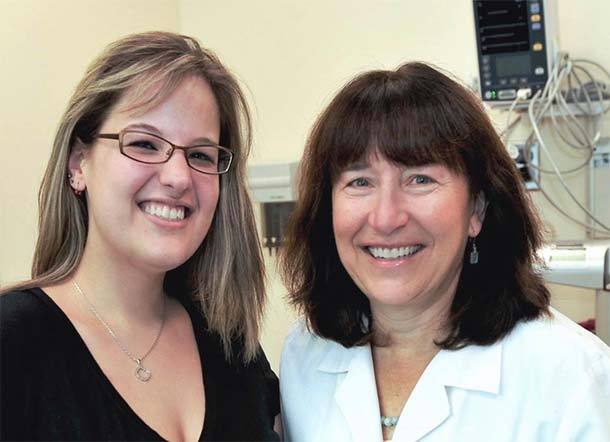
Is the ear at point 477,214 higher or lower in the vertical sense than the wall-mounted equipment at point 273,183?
higher

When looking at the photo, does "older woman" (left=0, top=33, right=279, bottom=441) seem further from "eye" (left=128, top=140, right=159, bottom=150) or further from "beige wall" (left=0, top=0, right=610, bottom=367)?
"beige wall" (left=0, top=0, right=610, bottom=367)

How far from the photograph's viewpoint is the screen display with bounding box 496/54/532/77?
215 cm

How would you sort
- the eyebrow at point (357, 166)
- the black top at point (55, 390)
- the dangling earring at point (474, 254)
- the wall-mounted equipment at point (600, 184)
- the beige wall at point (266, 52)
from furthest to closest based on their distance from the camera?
the wall-mounted equipment at point (600, 184)
the beige wall at point (266, 52)
the dangling earring at point (474, 254)
the eyebrow at point (357, 166)
the black top at point (55, 390)

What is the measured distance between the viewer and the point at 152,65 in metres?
1.14

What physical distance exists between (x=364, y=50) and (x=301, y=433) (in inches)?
68.8

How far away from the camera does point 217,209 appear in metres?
1.34

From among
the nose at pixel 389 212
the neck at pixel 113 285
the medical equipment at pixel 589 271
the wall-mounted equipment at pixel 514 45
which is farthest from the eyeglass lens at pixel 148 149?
the wall-mounted equipment at pixel 514 45

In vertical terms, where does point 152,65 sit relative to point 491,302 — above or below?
above

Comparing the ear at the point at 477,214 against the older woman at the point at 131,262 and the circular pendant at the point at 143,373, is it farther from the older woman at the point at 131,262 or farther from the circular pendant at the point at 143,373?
the circular pendant at the point at 143,373

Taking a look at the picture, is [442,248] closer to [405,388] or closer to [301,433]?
[405,388]

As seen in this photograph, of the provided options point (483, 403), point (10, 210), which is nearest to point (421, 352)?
point (483, 403)

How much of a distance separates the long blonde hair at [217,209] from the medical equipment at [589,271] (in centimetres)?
89

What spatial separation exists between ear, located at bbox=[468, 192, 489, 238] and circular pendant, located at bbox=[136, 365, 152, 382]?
67cm

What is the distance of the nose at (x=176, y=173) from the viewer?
1111 mm
